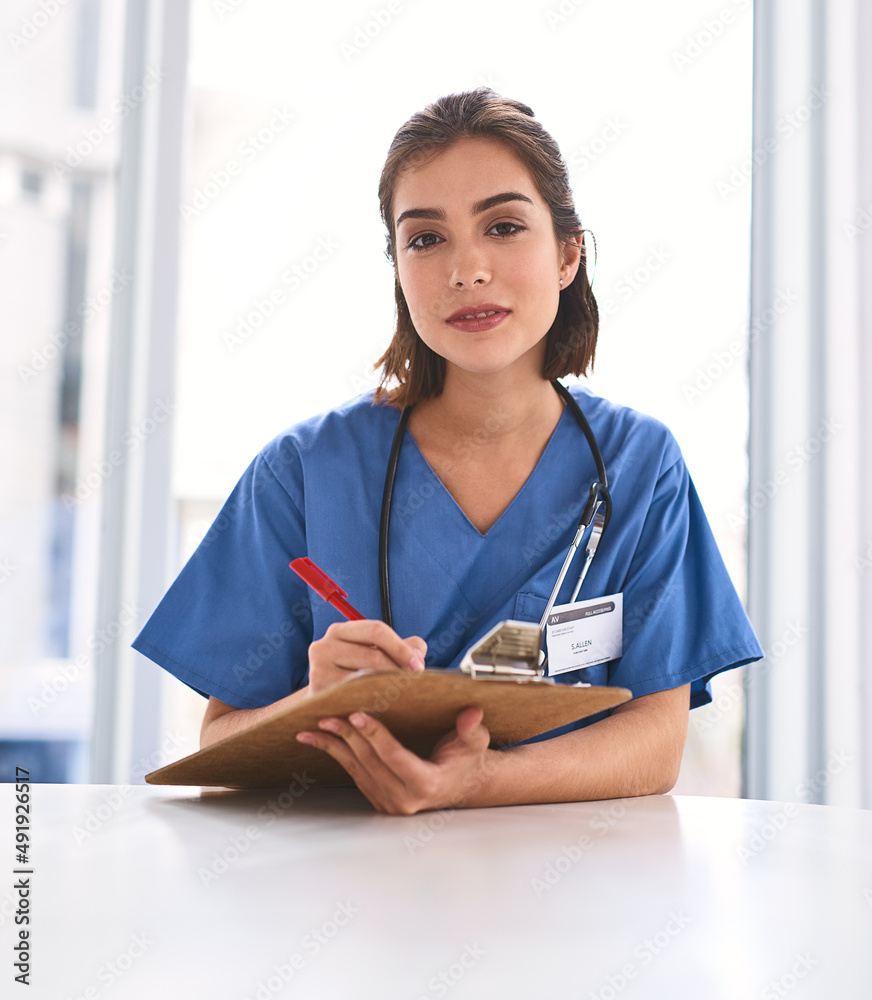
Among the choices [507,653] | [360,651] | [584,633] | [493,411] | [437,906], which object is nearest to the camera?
[437,906]

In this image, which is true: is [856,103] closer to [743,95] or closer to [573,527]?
[743,95]

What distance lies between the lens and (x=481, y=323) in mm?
1140

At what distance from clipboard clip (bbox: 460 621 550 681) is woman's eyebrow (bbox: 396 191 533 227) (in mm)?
652

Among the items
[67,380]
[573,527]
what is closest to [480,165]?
[573,527]

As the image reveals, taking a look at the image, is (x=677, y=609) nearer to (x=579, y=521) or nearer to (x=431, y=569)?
(x=579, y=521)

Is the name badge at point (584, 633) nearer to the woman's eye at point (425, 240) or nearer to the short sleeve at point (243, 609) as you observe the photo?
the short sleeve at point (243, 609)

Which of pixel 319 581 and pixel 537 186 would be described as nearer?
pixel 319 581

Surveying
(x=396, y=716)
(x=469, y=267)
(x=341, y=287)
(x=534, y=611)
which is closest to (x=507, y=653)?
(x=396, y=716)

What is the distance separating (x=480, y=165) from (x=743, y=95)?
4.00ft

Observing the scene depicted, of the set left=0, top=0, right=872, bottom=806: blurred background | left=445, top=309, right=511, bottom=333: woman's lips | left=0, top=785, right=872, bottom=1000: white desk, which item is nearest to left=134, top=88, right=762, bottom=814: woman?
left=445, top=309, right=511, bottom=333: woman's lips

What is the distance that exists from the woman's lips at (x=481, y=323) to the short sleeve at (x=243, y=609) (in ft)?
Result: 0.97

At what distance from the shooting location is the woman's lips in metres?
1.14

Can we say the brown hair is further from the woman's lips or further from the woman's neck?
the woman's lips

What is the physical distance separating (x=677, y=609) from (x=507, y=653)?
1.62ft
